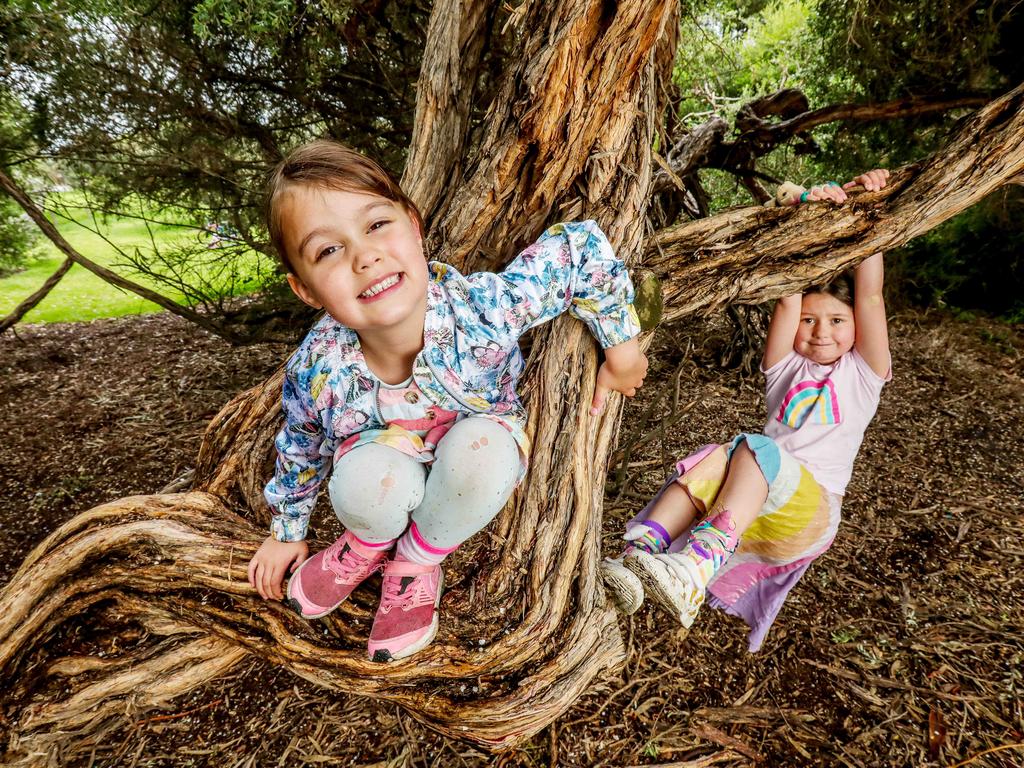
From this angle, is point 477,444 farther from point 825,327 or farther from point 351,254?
point 825,327

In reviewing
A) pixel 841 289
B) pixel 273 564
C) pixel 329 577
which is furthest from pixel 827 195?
pixel 273 564

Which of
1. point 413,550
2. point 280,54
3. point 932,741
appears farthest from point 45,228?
point 932,741

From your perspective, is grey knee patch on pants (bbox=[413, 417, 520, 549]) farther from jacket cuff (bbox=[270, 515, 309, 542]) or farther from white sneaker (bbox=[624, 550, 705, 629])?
white sneaker (bbox=[624, 550, 705, 629])

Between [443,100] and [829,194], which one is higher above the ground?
[443,100]

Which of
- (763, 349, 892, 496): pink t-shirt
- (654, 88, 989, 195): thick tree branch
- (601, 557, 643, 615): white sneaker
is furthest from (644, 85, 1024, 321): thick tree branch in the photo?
(654, 88, 989, 195): thick tree branch

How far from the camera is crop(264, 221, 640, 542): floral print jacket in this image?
1387 mm

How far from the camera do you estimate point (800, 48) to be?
16.3 ft

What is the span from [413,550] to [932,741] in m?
2.28

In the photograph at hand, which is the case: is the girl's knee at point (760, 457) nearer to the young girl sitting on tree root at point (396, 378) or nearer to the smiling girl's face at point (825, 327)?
the smiling girl's face at point (825, 327)

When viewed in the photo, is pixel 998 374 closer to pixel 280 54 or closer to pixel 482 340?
pixel 482 340

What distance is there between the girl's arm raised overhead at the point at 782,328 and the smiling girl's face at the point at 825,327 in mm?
43

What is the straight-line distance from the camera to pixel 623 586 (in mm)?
1564

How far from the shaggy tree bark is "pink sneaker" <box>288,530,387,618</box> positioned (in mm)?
56

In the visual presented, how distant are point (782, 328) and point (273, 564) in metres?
1.94
